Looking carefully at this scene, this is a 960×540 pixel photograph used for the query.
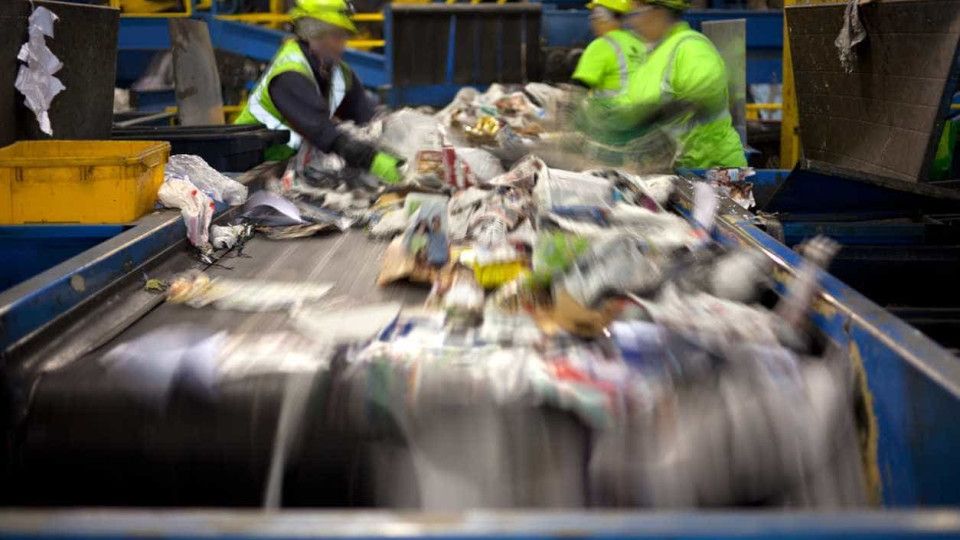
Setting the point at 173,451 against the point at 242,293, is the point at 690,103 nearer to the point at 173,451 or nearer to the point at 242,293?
the point at 242,293

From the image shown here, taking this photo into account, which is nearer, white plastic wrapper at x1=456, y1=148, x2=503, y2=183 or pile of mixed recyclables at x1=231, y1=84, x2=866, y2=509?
pile of mixed recyclables at x1=231, y1=84, x2=866, y2=509

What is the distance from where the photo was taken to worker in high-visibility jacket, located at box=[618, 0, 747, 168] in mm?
3971

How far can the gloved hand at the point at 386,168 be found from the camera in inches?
146

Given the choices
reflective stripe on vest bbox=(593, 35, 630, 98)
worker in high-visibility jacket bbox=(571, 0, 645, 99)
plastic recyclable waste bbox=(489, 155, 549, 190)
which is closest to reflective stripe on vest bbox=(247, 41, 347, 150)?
plastic recyclable waste bbox=(489, 155, 549, 190)

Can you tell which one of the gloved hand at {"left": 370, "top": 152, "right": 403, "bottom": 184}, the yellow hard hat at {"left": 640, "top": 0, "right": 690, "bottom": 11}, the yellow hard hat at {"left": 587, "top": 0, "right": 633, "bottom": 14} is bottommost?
the gloved hand at {"left": 370, "top": 152, "right": 403, "bottom": 184}

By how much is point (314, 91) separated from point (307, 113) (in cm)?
11

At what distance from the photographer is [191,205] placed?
9.30ft

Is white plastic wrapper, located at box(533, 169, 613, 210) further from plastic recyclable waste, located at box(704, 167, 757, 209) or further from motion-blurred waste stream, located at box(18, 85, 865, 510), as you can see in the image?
plastic recyclable waste, located at box(704, 167, 757, 209)

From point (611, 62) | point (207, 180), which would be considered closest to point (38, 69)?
point (207, 180)

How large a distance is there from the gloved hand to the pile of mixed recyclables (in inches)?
51.0

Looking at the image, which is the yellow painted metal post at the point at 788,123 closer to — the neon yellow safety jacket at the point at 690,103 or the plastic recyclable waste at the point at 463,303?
the neon yellow safety jacket at the point at 690,103

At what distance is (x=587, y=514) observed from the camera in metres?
0.99

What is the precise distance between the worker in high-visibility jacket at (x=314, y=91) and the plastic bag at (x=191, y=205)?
0.95m

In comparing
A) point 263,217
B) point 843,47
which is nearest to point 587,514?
point 263,217
